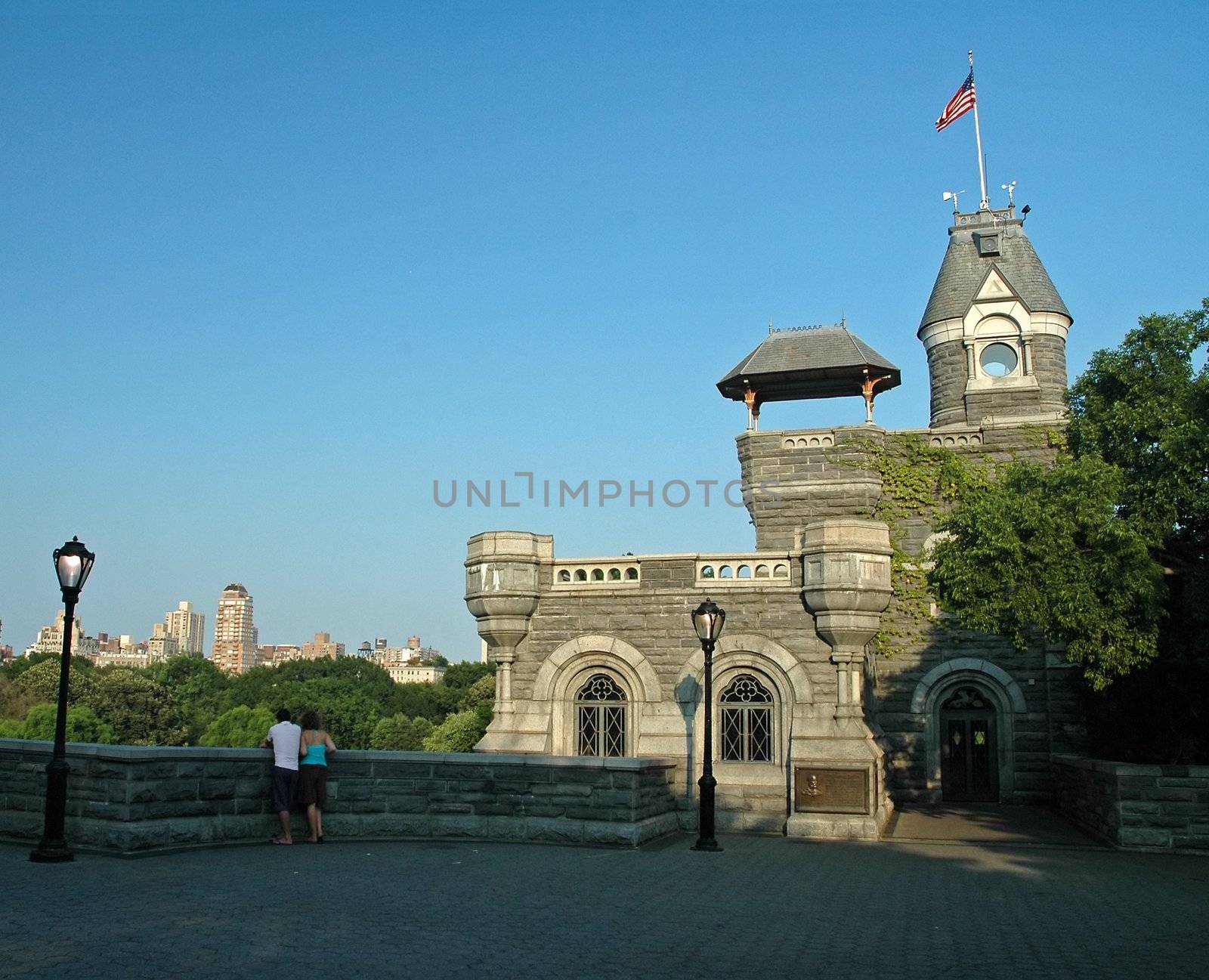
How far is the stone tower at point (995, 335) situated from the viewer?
2622 centimetres

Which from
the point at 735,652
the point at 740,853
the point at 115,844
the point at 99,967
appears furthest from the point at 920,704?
the point at 99,967

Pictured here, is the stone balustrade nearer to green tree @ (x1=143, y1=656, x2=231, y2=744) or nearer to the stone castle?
the stone castle

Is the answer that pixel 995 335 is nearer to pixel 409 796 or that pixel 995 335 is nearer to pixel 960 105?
pixel 960 105

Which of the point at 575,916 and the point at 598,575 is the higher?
the point at 598,575

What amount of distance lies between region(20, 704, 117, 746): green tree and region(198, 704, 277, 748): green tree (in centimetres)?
838

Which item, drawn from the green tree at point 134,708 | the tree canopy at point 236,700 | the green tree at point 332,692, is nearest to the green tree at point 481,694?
the tree canopy at point 236,700

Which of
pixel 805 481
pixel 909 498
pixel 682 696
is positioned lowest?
pixel 682 696

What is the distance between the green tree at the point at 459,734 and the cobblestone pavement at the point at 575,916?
45545 mm

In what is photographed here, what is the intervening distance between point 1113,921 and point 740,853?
17.2 ft

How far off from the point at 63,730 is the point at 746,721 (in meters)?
10.0

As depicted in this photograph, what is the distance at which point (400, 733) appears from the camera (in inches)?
3435

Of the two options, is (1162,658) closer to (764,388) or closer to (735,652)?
(735,652)

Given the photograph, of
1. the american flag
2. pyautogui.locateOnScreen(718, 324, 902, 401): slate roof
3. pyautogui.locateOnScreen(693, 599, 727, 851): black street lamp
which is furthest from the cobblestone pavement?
the american flag

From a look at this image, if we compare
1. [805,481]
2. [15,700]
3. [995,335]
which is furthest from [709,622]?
[15,700]
